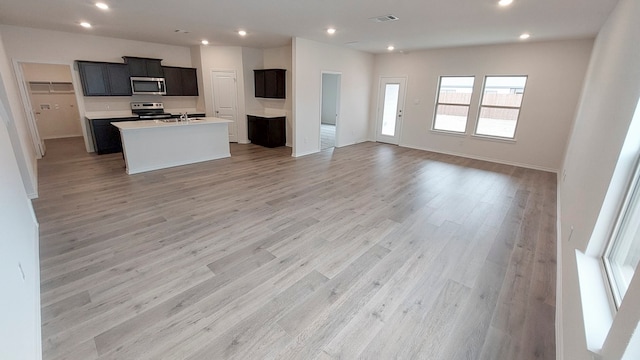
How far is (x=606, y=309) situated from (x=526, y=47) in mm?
6241

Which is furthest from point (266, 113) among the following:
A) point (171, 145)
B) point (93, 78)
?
point (93, 78)

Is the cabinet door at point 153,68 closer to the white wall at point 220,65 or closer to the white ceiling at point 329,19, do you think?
the white ceiling at point 329,19

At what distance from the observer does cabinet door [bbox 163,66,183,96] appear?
23.8ft

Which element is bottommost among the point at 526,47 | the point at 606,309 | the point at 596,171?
the point at 606,309

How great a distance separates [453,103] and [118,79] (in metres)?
8.17

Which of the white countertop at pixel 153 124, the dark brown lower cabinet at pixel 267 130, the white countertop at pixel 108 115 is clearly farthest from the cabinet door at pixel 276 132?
the white countertop at pixel 108 115

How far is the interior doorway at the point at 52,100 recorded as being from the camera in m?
7.62

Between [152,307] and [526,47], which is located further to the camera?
[526,47]

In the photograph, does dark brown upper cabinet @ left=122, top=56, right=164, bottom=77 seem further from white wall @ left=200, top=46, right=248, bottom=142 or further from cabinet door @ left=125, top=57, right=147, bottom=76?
white wall @ left=200, top=46, right=248, bottom=142

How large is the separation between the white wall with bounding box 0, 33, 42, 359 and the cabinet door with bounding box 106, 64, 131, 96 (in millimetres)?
4690

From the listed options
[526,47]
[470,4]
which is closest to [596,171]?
[470,4]

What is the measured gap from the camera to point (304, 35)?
572 cm

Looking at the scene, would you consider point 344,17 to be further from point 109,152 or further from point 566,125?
point 109,152

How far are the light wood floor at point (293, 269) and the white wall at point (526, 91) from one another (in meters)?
1.84
